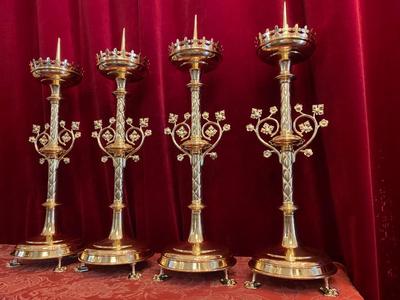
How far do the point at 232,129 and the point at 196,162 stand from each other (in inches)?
8.6

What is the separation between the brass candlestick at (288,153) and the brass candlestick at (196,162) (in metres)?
0.09

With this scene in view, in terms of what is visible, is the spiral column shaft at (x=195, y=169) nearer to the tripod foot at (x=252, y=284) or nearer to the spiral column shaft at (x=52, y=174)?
the tripod foot at (x=252, y=284)

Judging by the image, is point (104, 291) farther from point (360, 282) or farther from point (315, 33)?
point (315, 33)

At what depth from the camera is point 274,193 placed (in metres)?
1.13

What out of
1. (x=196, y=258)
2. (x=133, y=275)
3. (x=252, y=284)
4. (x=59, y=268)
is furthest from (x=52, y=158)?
(x=252, y=284)

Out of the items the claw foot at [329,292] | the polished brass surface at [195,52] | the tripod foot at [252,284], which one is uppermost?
the polished brass surface at [195,52]

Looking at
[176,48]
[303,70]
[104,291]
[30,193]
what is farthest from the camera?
[30,193]

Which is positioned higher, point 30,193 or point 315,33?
point 315,33

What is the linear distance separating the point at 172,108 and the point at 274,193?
16.8 inches

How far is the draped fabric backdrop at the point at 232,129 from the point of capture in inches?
39.0

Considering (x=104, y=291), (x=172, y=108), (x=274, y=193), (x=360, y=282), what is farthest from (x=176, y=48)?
(x=360, y=282)

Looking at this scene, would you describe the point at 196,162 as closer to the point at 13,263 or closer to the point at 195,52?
the point at 195,52

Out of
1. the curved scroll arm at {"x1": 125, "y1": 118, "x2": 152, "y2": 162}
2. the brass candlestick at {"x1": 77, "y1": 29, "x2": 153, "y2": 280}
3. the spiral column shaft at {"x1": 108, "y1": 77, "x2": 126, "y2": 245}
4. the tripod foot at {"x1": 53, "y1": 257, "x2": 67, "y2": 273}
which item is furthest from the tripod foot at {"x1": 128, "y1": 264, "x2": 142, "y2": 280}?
the curved scroll arm at {"x1": 125, "y1": 118, "x2": 152, "y2": 162}

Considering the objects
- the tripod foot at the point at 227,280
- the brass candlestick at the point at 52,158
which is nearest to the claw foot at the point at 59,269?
the brass candlestick at the point at 52,158
